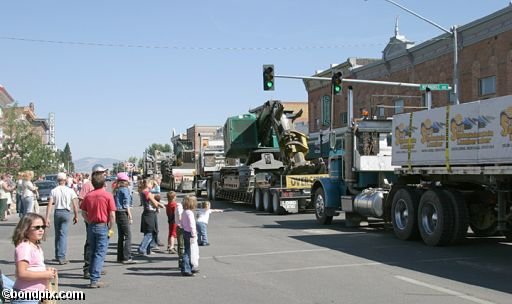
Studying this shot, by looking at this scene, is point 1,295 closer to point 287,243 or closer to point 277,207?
point 287,243

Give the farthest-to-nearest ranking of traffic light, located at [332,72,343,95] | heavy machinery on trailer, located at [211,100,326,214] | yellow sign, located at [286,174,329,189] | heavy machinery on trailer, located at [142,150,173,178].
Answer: heavy machinery on trailer, located at [142,150,173,178]
traffic light, located at [332,72,343,95]
heavy machinery on trailer, located at [211,100,326,214]
yellow sign, located at [286,174,329,189]

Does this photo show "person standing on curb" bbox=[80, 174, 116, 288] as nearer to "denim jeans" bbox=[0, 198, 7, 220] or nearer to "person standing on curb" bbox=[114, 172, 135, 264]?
"person standing on curb" bbox=[114, 172, 135, 264]

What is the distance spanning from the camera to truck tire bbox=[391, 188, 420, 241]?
13109mm

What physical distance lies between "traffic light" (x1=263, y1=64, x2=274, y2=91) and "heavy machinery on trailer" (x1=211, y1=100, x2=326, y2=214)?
71cm

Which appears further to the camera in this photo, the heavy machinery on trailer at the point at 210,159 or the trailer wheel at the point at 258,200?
the heavy machinery on trailer at the point at 210,159

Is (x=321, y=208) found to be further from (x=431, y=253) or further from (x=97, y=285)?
(x=97, y=285)

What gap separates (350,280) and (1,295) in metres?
5.17

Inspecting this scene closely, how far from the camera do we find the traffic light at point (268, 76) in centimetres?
2489

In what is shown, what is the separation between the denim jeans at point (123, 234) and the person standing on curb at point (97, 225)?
1.97 metres

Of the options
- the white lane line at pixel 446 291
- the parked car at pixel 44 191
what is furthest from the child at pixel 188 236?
the parked car at pixel 44 191

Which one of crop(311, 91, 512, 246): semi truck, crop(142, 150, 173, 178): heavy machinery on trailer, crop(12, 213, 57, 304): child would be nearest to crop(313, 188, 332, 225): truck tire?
crop(311, 91, 512, 246): semi truck

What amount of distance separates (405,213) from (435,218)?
46.5 inches

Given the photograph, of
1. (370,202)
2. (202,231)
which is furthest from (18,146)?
(202,231)

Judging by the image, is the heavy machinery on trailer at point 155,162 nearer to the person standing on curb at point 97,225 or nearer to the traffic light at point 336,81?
the traffic light at point 336,81
